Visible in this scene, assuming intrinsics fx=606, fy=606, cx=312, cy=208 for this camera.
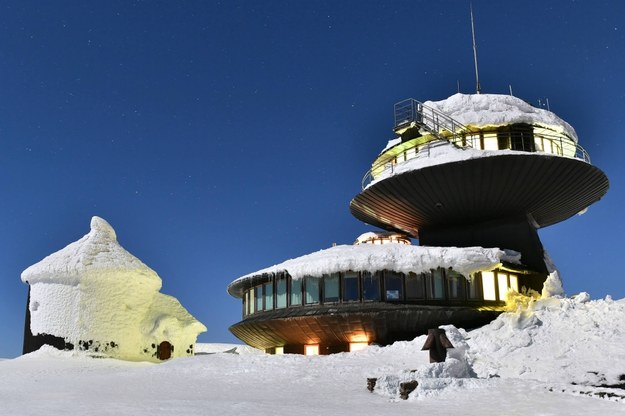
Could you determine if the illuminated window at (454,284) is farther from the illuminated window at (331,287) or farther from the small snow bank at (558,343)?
the illuminated window at (331,287)

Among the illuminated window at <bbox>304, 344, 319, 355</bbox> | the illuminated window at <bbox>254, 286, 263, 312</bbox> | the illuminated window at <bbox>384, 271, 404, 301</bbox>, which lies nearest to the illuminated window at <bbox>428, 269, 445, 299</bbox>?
the illuminated window at <bbox>384, 271, 404, 301</bbox>

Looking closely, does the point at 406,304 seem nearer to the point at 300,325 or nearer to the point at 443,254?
the point at 443,254

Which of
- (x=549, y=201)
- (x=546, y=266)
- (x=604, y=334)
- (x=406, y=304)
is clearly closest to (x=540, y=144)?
(x=549, y=201)

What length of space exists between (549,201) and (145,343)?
980 inches

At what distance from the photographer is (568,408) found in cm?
1304

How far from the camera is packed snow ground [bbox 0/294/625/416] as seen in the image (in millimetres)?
13711

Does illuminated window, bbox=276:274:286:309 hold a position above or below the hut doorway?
above

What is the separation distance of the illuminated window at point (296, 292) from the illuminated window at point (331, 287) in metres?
1.45

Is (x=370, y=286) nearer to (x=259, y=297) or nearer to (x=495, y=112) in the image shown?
(x=259, y=297)

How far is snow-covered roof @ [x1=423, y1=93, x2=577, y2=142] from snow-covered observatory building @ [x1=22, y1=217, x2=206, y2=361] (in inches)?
820

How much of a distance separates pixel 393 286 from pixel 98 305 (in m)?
16.0

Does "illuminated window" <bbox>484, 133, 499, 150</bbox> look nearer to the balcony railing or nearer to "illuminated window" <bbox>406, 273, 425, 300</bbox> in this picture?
the balcony railing

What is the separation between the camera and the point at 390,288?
30.0 metres

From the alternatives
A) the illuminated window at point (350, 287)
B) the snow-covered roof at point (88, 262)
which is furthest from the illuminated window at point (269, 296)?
the snow-covered roof at point (88, 262)
